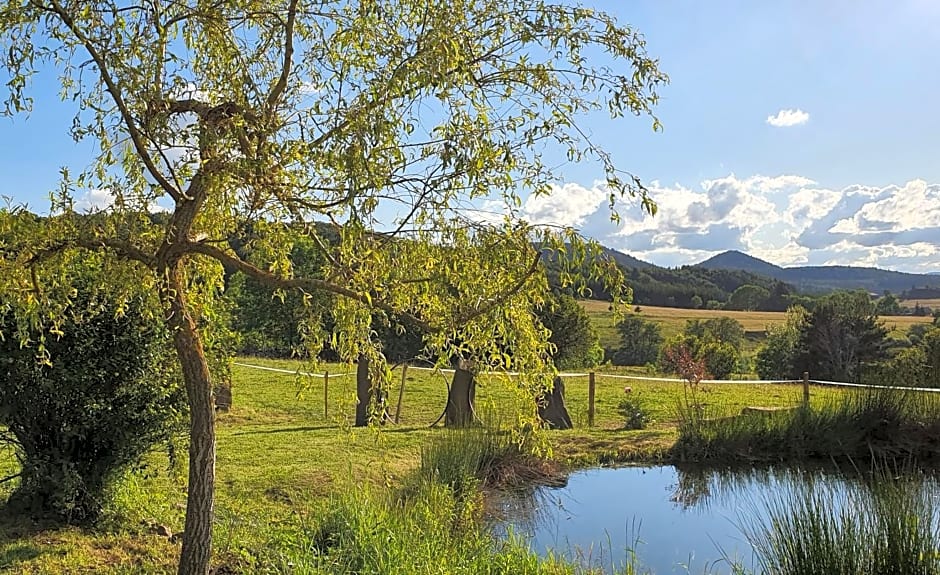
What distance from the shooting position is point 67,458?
14.4ft

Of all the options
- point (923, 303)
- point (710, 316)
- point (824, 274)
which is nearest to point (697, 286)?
point (710, 316)

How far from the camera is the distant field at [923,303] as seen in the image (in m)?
45.0

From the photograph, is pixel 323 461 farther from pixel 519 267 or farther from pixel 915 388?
pixel 915 388

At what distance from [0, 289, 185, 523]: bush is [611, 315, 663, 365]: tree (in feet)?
80.6

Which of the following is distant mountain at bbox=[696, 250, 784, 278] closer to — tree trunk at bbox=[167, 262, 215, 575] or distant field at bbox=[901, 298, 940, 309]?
distant field at bbox=[901, 298, 940, 309]

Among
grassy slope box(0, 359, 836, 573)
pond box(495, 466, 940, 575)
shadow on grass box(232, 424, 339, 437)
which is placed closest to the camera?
grassy slope box(0, 359, 836, 573)

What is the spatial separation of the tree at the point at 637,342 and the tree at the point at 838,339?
5.89 meters

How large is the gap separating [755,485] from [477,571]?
496 cm

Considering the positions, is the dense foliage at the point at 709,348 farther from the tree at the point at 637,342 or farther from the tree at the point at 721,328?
the tree at the point at 637,342

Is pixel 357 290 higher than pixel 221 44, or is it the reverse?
pixel 221 44

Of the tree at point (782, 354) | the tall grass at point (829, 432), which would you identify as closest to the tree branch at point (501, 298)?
the tall grass at point (829, 432)

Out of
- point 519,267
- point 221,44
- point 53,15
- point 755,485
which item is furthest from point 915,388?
point 53,15

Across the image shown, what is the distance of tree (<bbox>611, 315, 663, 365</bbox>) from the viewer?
2830 centimetres

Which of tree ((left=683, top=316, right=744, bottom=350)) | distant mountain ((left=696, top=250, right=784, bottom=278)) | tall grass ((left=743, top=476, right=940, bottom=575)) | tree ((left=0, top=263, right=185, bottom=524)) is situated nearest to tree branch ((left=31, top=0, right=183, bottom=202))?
tree ((left=0, top=263, right=185, bottom=524))
